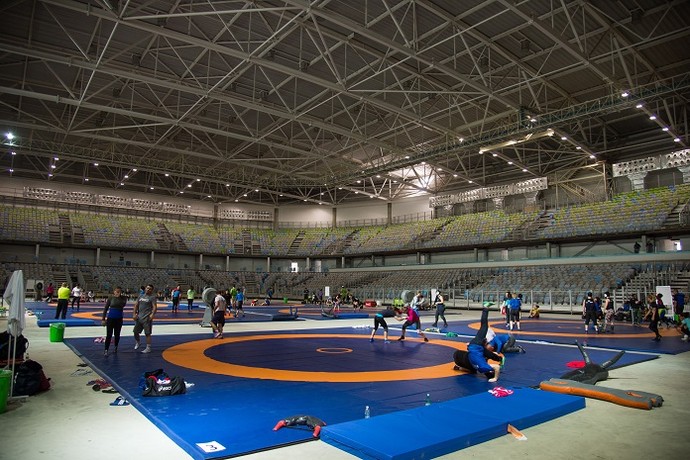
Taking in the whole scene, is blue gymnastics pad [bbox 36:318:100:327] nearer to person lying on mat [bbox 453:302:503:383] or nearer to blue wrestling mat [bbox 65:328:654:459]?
blue wrestling mat [bbox 65:328:654:459]

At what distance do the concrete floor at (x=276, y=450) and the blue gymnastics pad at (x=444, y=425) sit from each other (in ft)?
0.36

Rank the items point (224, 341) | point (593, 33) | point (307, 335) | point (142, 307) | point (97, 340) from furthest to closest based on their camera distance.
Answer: point (593, 33)
point (307, 335)
point (224, 341)
point (97, 340)
point (142, 307)

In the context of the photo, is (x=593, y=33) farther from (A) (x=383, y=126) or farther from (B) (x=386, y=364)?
(B) (x=386, y=364)

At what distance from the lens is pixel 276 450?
4.62 m

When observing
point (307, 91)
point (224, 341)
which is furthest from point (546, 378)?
point (307, 91)

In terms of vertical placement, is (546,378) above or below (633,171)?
below

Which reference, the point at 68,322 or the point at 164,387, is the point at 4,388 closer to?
the point at 164,387

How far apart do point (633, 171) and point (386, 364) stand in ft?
118

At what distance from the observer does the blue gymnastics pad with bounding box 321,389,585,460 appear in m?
4.46

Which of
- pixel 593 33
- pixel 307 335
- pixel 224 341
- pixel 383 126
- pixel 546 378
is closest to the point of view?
pixel 546 378

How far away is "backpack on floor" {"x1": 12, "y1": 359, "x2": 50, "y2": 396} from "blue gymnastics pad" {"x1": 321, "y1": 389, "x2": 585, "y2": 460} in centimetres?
490

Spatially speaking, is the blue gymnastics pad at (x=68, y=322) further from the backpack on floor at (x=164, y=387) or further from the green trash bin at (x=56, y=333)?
the backpack on floor at (x=164, y=387)

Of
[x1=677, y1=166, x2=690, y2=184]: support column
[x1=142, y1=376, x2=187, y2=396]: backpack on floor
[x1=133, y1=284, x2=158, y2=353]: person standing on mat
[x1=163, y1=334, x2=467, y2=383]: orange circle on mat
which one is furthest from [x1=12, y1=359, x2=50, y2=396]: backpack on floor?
[x1=677, y1=166, x2=690, y2=184]: support column

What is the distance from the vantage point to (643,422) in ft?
19.1
